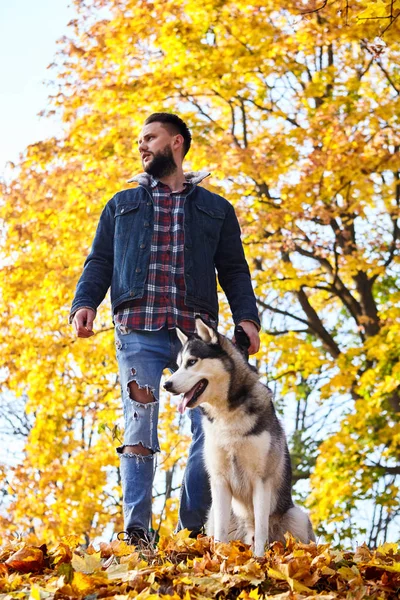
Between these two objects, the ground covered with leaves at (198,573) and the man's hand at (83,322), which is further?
the man's hand at (83,322)

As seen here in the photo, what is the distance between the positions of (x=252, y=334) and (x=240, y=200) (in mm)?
7368

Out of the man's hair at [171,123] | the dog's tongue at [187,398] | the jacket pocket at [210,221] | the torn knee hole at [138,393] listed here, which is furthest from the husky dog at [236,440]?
the man's hair at [171,123]

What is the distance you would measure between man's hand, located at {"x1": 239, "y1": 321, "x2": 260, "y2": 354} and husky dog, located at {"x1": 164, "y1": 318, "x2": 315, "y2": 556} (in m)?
0.29

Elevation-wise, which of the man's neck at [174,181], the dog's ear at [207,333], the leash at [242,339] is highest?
the man's neck at [174,181]

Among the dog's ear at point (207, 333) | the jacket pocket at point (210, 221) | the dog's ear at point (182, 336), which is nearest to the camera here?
the dog's ear at point (207, 333)

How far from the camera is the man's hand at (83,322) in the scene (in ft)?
15.3

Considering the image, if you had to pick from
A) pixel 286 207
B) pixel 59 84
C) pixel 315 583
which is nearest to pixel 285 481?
pixel 315 583

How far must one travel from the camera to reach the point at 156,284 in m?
4.78

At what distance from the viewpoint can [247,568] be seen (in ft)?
10.8

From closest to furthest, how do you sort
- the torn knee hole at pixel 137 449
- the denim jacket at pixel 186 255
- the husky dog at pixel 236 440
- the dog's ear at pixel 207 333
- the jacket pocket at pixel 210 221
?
1. the husky dog at pixel 236 440
2. the dog's ear at pixel 207 333
3. the torn knee hole at pixel 137 449
4. the denim jacket at pixel 186 255
5. the jacket pocket at pixel 210 221

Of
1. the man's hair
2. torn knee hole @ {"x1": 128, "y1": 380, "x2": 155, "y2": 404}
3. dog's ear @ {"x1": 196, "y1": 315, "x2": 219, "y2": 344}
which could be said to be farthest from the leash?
the man's hair

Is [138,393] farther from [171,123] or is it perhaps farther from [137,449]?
[171,123]

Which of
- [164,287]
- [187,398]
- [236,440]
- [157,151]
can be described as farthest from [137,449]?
[157,151]

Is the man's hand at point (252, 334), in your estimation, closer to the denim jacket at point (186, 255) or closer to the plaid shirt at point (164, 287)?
the denim jacket at point (186, 255)
